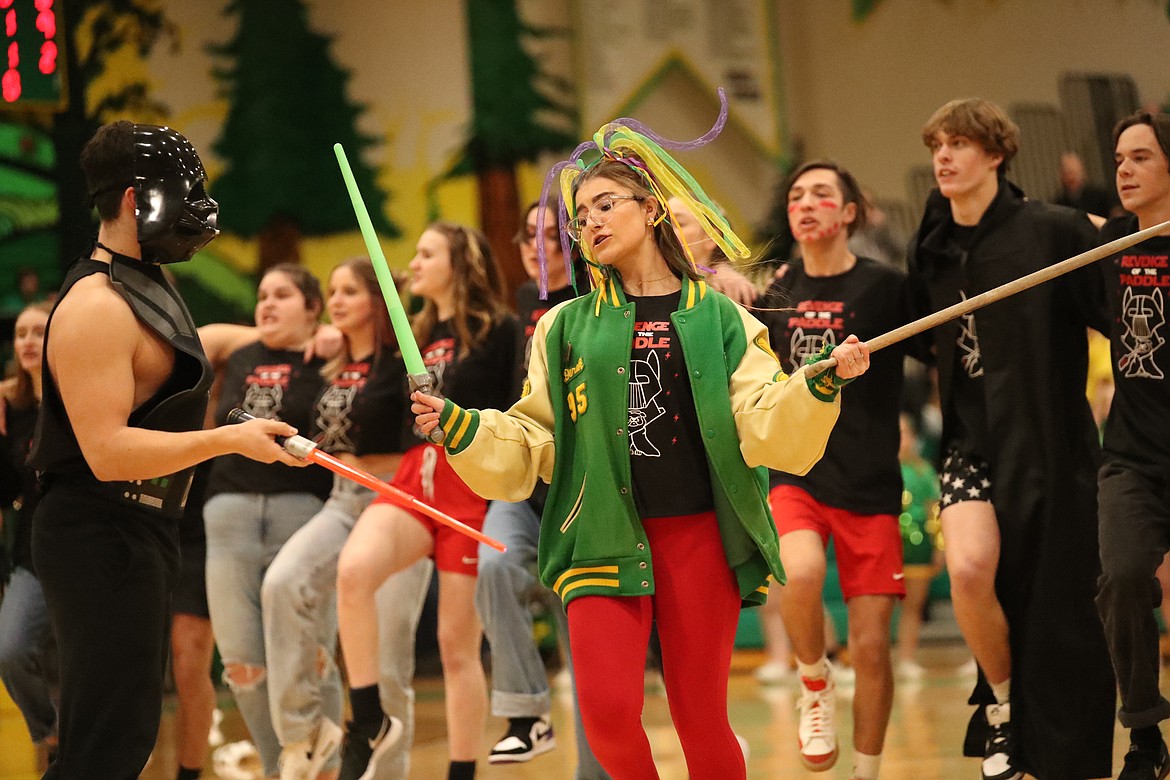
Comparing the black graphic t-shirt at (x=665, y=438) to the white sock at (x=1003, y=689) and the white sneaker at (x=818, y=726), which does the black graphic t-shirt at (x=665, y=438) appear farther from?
the white sock at (x=1003, y=689)

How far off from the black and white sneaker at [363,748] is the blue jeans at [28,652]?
115cm

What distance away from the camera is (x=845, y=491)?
14.3ft

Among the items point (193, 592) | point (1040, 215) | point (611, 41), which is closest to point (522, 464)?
point (1040, 215)

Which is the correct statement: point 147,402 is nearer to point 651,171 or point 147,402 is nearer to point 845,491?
point 651,171

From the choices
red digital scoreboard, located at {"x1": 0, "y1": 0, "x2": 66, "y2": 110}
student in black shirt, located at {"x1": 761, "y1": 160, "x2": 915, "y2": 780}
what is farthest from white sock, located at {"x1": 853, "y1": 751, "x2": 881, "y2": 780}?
red digital scoreboard, located at {"x1": 0, "y1": 0, "x2": 66, "y2": 110}

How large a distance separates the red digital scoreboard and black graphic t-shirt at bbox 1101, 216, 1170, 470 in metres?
4.16

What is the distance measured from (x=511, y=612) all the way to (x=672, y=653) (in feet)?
5.07

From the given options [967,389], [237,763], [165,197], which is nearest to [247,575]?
[237,763]

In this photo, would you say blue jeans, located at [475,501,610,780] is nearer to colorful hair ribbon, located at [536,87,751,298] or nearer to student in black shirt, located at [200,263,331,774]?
student in black shirt, located at [200,263,331,774]

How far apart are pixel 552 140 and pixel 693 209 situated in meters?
7.10

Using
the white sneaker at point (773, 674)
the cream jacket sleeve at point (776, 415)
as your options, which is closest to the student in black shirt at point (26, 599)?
the cream jacket sleeve at point (776, 415)

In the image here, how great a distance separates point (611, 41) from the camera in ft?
36.4

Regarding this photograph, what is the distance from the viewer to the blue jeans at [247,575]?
16.8 feet

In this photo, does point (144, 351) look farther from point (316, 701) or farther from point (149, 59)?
point (149, 59)
